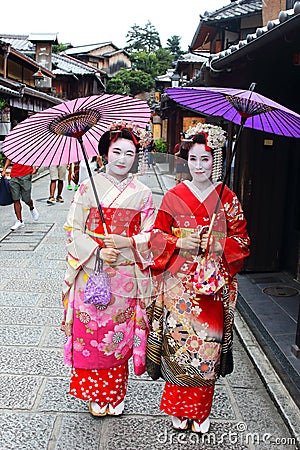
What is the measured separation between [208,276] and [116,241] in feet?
2.12

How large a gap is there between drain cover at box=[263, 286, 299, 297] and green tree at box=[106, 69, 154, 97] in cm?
4515

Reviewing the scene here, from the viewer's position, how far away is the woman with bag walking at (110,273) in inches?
125

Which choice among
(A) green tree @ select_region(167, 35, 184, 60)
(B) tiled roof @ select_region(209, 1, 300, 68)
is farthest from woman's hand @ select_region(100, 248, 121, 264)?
(A) green tree @ select_region(167, 35, 184, 60)

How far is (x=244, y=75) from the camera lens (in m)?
6.28

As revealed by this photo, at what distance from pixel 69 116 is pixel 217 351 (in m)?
1.84

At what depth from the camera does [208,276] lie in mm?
3057

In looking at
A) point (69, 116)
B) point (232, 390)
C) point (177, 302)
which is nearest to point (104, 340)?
point (177, 302)

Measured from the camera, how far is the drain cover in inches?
241

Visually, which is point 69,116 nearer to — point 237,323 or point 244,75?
point 237,323

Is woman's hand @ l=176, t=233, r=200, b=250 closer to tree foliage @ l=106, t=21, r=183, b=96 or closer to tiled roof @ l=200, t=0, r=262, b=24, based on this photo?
tiled roof @ l=200, t=0, r=262, b=24

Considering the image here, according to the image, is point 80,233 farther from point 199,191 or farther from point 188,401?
point 188,401

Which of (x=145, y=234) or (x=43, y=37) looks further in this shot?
(x=43, y=37)

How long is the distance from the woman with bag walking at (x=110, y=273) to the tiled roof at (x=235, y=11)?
1063cm

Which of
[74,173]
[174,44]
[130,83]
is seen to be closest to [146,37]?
[174,44]
